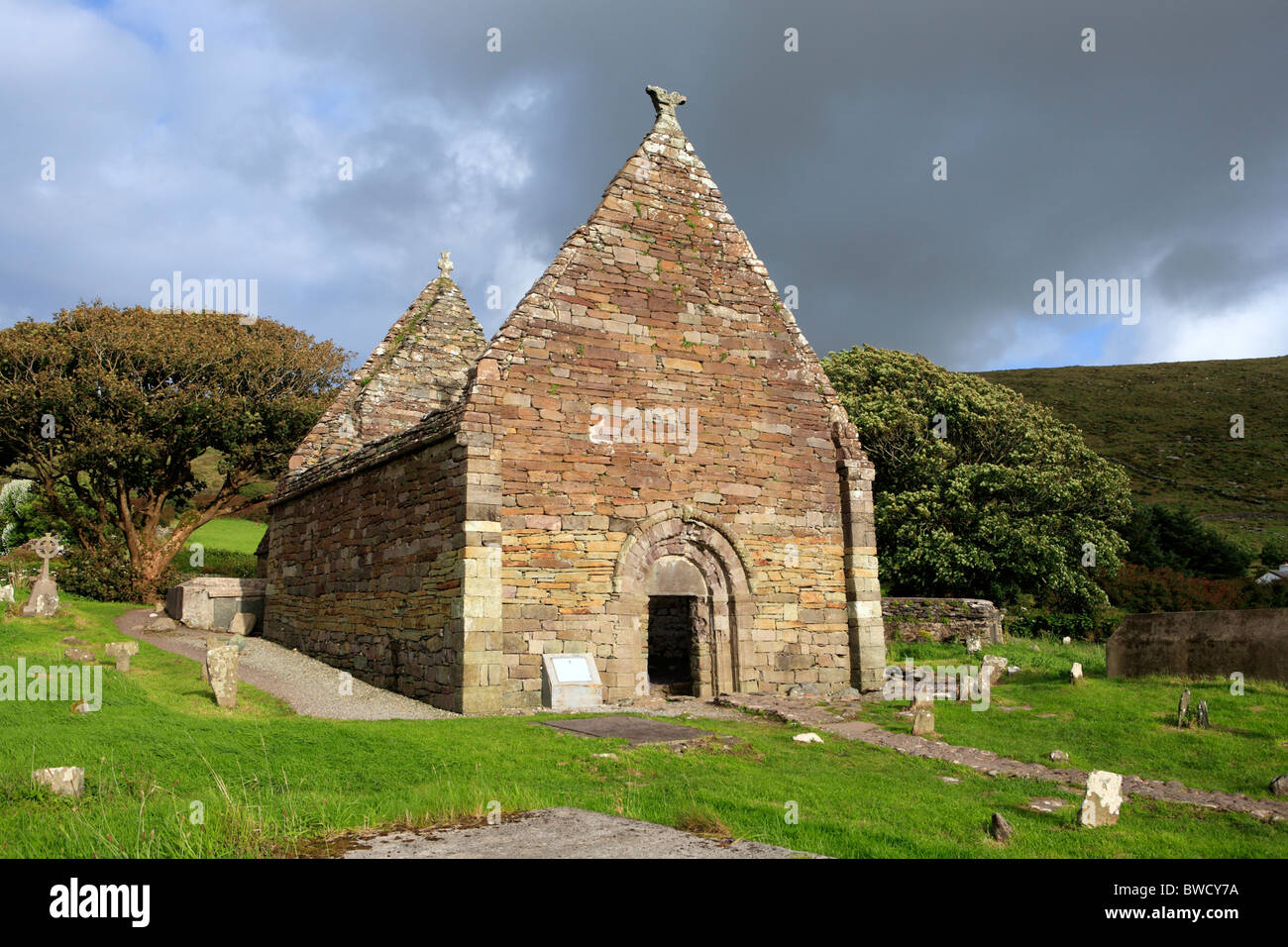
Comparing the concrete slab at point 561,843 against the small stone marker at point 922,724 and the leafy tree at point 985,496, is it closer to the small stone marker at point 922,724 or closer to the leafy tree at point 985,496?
the small stone marker at point 922,724

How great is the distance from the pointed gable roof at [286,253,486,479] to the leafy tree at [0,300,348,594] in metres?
11.2

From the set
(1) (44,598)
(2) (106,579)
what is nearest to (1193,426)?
(2) (106,579)

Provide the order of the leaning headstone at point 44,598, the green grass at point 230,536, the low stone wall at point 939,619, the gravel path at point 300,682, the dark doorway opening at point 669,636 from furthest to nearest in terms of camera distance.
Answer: the green grass at point 230,536
the low stone wall at point 939,619
the leaning headstone at point 44,598
the dark doorway opening at point 669,636
the gravel path at point 300,682

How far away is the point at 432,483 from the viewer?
15320 mm

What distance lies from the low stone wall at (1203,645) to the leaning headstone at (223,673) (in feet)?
53.8

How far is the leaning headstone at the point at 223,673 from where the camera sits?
13508mm

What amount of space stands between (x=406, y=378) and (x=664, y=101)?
1073cm

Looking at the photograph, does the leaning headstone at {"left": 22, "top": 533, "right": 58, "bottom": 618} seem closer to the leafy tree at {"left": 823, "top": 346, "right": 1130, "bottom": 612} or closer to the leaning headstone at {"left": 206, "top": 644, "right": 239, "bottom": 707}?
the leaning headstone at {"left": 206, "top": 644, "right": 239, "bottom": 707}

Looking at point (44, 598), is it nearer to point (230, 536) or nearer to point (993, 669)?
point (230, 536)

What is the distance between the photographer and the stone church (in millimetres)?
14617

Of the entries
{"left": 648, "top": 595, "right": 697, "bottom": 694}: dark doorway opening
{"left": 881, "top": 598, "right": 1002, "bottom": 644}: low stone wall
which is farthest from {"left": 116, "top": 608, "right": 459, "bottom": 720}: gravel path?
{"left": 881, "top": 598, "right": 1002, "bottom": 644}: low stone wall

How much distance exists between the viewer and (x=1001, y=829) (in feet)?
23.7

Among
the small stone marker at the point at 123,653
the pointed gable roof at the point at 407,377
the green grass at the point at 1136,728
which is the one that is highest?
the pointed gable roof at the point at 407,377

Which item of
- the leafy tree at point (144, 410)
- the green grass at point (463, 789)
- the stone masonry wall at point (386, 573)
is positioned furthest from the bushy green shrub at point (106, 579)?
the green grass at point (463, 789)
